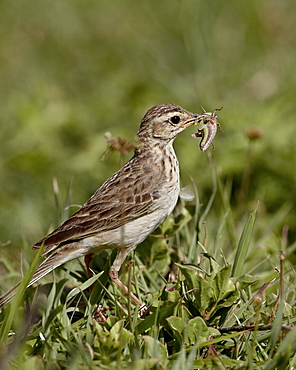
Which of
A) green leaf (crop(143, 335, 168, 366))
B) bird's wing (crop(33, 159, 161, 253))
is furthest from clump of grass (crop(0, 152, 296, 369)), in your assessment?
bird's wing (crop(33, 159, 161, 253))

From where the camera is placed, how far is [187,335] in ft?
12.6

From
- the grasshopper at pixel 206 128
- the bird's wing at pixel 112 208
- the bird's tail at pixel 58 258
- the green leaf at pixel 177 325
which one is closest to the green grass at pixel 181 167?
the green leaf at pixel 177 325

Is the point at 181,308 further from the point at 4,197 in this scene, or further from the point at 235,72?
the point at 235,72

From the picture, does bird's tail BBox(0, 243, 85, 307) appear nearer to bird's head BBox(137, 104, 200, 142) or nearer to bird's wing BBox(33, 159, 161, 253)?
bird's wing BBox(33, 159, 161, 253)

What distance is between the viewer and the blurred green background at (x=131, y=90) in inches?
276

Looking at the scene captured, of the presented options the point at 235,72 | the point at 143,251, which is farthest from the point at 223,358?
the point at 235,72

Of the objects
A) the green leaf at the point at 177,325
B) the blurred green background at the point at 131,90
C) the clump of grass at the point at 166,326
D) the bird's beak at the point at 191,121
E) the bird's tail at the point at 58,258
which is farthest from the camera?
the blurred green background at the point at 131,90

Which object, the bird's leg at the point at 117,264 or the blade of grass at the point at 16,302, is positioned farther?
the bird's leg at the point at 117,264

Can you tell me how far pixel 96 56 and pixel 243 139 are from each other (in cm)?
441

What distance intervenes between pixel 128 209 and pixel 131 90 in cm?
432

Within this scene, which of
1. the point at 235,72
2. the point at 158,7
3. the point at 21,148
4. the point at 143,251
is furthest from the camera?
the point at 158,7

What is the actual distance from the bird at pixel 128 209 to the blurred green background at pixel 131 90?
66cm

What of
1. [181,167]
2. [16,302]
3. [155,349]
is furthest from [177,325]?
[181,167]

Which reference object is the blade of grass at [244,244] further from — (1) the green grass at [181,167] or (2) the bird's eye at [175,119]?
(2) the bird's eye at [175,119]
